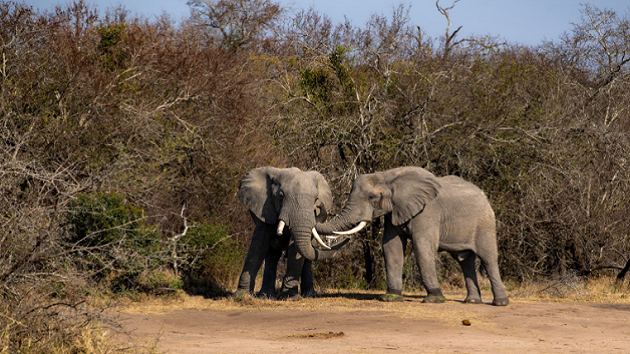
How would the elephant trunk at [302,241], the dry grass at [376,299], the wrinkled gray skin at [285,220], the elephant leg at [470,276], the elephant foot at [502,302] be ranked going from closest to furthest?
the dry grass at [376,299]
the elephant trunk at [302,241]
the wrinkled gray skin at [285,220]
the elephant foot at [502,302]
the elephant leg at [470,276]

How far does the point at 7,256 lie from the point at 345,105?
867 cm

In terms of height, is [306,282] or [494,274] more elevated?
[494,274]

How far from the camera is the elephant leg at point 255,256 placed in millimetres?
12469

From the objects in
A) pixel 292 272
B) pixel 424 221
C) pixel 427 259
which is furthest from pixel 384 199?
pixel 292 272

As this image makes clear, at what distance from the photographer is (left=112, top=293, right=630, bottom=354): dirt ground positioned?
841cm

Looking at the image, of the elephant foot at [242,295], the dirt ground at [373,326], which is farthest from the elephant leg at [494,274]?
the elephant foot at [242,295]

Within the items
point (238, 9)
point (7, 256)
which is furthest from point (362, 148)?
point (238, 9)

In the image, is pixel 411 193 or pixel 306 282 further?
pixel 306 282

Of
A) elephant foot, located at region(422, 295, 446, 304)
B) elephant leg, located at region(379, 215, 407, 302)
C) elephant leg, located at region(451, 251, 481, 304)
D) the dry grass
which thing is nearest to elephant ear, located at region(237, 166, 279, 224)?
the dry grass

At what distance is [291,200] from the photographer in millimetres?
11969

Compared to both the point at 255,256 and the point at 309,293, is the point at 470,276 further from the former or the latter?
the point at 255,256

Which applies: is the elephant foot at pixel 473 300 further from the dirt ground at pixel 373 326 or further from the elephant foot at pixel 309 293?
the elephant foot at pixel 309 293

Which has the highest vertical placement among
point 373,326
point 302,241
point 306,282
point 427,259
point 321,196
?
point 321,196

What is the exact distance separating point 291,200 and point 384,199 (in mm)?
1628
